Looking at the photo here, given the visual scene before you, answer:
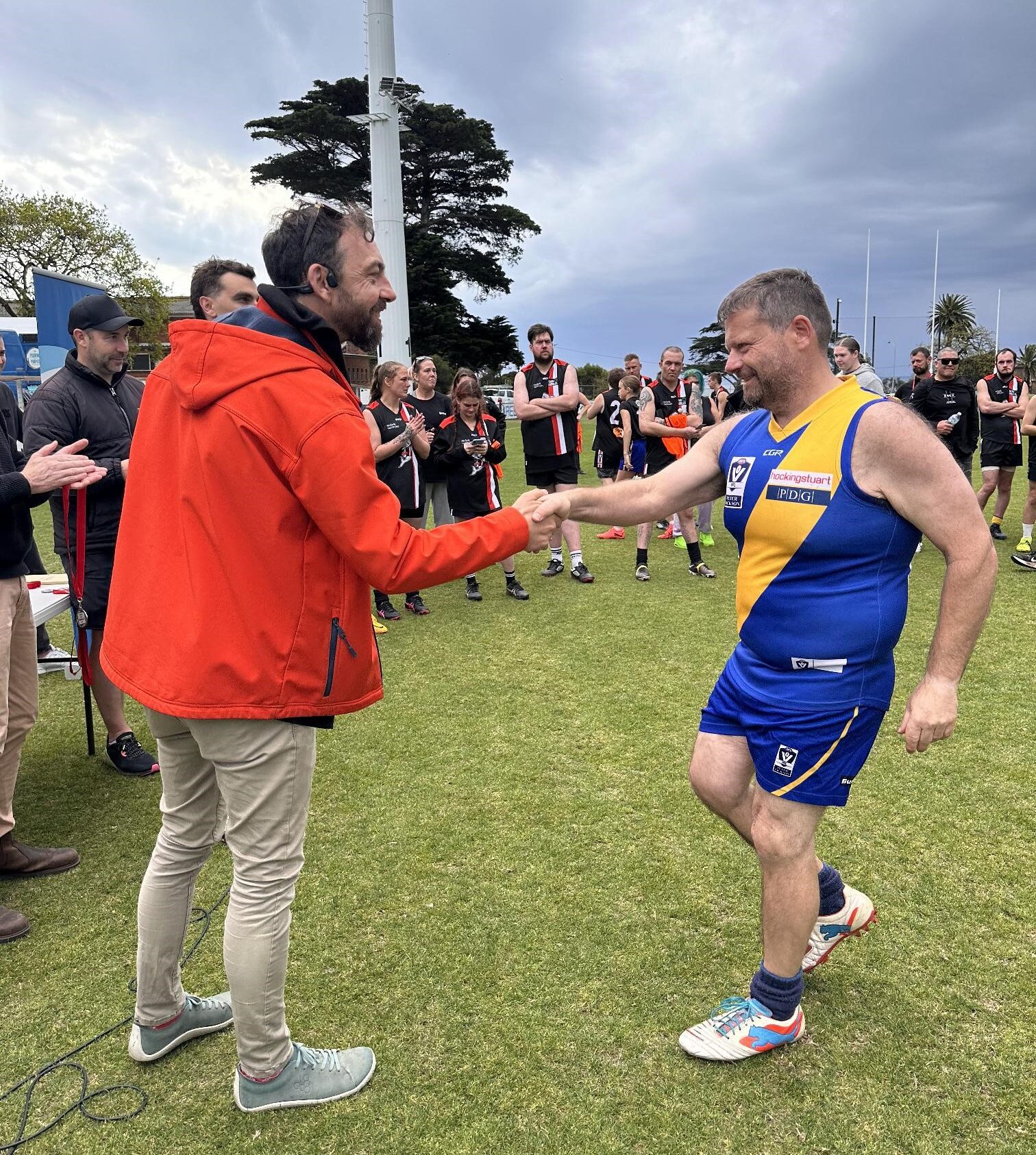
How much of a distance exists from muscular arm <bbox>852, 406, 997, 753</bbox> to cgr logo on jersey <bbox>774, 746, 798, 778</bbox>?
27cm

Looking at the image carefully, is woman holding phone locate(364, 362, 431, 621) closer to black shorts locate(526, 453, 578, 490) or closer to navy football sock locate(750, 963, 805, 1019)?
black shorts locate(526, 453, 578, 490)

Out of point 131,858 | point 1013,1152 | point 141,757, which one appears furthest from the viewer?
point 141,757

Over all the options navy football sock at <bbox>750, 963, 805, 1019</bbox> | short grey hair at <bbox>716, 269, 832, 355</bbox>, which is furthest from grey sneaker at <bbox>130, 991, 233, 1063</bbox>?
Result: short grey hair at <bbox>716, 269, 832, 355</bbox>

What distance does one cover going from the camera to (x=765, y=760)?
7.24 ft

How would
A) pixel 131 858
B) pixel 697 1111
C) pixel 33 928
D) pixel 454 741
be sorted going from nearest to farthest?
pixel 697 1111 → pixel 33 928 → pixel 131 858 → pixel 454 741

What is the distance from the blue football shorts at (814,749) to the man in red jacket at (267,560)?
0.85 m

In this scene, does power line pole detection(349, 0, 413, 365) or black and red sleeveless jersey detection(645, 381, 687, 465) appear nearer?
black and red sleeveless jersey detection(645, 381, 687, 465)

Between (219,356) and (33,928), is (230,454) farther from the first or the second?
(33,928)

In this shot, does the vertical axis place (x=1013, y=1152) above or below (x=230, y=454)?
below

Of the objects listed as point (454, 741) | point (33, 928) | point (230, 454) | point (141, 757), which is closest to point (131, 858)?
point (33, 928)

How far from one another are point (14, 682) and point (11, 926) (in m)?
0.97

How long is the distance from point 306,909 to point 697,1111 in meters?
1.54

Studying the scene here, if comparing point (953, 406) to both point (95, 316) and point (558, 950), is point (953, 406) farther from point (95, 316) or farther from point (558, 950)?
point (95, 316)

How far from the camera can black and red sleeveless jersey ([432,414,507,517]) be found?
7.52 meters
